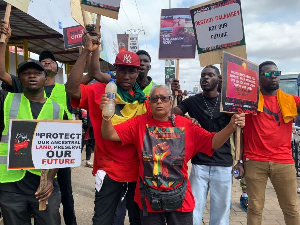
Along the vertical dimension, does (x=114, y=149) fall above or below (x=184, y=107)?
below

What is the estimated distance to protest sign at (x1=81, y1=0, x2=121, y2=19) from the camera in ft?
8.87

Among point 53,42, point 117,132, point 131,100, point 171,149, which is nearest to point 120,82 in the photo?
point 131,100

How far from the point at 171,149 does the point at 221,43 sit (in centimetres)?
146

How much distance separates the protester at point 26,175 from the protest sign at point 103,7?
0.87m

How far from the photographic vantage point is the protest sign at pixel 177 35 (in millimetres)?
3625

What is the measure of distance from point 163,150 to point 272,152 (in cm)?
149

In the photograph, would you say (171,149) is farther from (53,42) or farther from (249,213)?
(53,42)

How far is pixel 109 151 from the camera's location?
241 centimetres

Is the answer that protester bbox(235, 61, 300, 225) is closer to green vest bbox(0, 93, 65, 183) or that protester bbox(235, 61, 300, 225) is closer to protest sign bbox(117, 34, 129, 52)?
green vest bbox(0, 93, 65, 183)

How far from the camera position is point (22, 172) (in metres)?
2.19

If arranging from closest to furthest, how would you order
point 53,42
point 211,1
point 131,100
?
point 131,100, point 211,1, point 53,42

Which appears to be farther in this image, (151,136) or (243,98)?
(243,98)

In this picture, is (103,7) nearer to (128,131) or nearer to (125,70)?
(125,70)

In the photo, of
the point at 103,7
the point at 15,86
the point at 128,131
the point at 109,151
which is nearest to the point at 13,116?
the point at 15,86
